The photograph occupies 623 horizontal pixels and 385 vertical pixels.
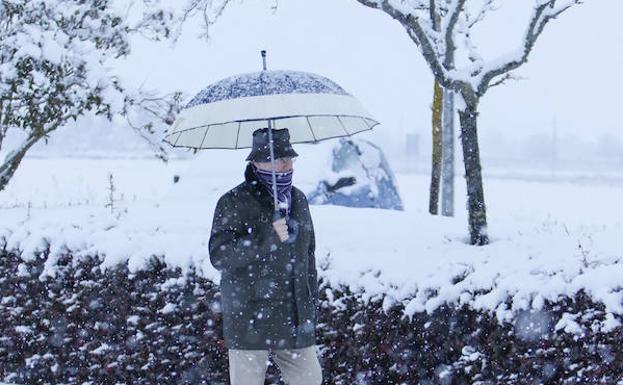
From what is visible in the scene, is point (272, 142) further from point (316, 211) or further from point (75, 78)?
point (75, 78)

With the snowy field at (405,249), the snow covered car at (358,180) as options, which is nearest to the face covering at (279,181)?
the snowy field at (405,249)

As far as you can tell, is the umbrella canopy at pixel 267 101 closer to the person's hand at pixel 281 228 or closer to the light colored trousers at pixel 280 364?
the person's hand at pixel 281 228

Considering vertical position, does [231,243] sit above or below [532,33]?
below

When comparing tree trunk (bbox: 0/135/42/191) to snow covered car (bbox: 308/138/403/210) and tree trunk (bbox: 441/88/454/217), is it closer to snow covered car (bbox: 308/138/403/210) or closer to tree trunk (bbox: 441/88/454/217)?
snow covered car (bbox: 308/138/403/210)

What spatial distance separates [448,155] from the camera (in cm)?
852

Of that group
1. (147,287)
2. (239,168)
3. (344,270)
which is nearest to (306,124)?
(344,270)

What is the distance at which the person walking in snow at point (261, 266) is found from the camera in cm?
360

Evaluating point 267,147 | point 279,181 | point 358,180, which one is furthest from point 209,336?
point 358,180

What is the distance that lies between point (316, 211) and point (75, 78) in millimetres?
3097

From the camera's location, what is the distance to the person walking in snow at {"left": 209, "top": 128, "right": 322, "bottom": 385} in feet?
11.8

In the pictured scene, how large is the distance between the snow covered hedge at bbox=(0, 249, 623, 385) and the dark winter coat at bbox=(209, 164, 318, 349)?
35.5 inches

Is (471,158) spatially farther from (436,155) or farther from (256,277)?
(436,155)

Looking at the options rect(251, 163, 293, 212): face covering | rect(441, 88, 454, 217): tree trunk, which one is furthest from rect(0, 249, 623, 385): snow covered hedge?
rect(441, 88, 454, 217): tree trunk

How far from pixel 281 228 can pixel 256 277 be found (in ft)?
0.87
